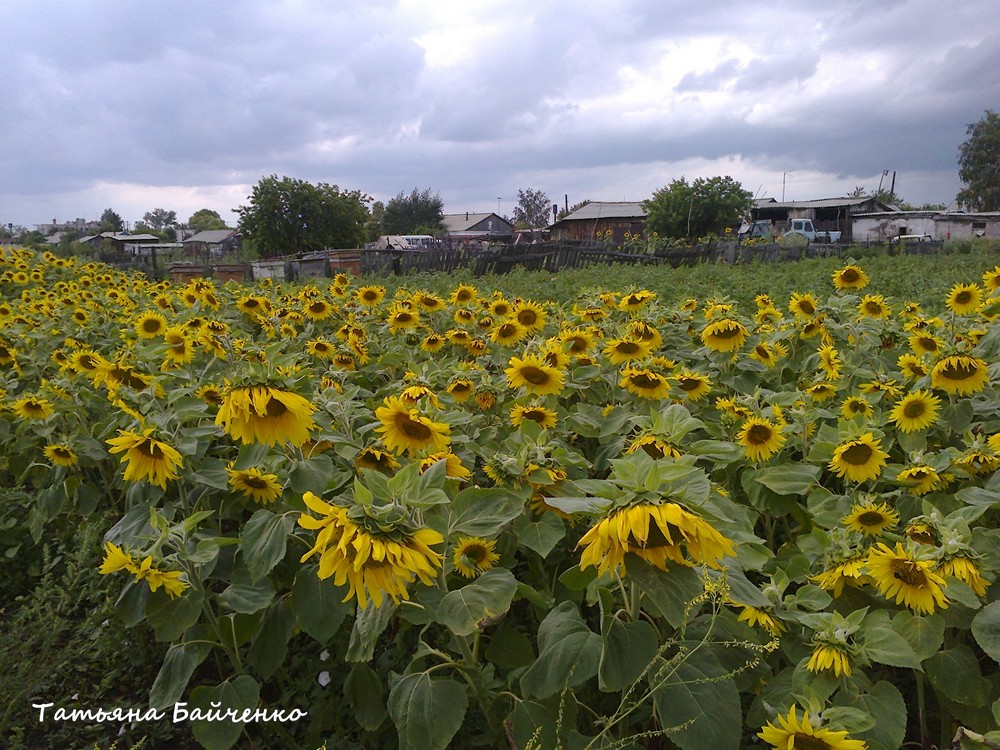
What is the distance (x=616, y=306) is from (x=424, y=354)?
124 centimetres

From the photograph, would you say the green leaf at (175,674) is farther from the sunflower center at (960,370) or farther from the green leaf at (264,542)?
the sunflower center at (960,370)

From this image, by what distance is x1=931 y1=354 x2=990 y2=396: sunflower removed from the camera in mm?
2361

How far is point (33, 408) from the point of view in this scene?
3111 millimetres

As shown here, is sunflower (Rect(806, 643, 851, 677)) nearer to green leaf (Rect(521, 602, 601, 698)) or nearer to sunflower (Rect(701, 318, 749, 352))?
green leaf (Rect(521, 602, 601, 698))

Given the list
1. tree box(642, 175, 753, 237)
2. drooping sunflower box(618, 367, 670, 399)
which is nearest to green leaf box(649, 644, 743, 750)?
drooping sunflower box(618, 367, 670, 399)

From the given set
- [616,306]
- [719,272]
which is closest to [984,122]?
[719,272]

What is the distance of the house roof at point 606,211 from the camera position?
2522 inches

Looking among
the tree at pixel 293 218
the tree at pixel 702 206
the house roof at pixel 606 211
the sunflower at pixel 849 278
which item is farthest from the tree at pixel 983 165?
→ the sunflower at pixel 849 278

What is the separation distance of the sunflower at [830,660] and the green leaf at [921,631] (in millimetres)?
203

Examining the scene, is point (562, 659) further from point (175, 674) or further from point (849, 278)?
point (849, 278)

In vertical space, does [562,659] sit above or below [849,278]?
below

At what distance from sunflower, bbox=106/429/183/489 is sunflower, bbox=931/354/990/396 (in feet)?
8.11

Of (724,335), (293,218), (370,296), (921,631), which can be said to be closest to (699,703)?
(921,631)

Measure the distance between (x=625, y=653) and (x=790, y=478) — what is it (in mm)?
1024
